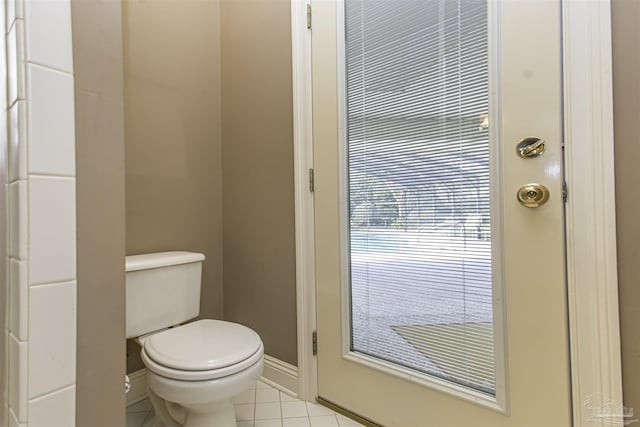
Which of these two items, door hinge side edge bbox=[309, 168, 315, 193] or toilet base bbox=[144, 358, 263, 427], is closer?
toilet base bbox=[144, 358, 263, 427]

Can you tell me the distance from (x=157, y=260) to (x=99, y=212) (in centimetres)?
87

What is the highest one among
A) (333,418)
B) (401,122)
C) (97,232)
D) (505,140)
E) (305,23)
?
(305,23)

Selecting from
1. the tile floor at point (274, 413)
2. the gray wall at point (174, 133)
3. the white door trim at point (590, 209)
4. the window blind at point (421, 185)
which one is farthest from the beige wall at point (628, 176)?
the gray wall at point (174, 133)

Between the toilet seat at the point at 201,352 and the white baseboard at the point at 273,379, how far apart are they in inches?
13.8

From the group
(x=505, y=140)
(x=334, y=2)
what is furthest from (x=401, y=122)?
(x=334, y=2)

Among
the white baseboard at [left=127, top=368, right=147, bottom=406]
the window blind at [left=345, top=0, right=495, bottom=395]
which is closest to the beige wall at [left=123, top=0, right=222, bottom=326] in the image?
the white baseboard at [left=127, top=368, right=147, bottom=406]

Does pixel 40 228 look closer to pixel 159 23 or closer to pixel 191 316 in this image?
pixel 191 316

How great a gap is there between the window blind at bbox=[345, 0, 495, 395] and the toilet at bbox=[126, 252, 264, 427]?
505 millimetres

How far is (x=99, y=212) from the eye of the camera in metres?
0.50

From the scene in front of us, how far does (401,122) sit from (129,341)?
144 centimetres

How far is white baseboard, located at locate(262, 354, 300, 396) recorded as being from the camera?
4.82 ft

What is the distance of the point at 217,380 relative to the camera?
96 cm

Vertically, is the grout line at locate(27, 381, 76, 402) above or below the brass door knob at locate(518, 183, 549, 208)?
below

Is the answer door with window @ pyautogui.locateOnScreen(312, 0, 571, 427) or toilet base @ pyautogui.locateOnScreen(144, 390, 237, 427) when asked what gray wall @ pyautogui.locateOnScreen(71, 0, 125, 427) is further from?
door with window @ pyautogui.locateOnScreen(312, 0, 571, 427)
